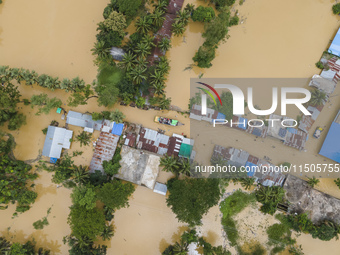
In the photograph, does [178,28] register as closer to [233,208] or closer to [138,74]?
[138,74]

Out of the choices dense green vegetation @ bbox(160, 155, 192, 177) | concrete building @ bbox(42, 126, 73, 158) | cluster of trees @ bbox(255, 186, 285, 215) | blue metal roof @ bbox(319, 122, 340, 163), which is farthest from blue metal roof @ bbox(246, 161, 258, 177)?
concrete building @ bbox(42, 126, 73, 158)

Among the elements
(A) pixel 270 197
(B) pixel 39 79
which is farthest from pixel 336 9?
(B) pixel 39 79

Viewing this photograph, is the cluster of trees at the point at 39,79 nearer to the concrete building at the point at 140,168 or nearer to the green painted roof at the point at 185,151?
the concrete building at the point at 140,168

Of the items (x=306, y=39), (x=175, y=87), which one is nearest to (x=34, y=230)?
(x=175, y=87)

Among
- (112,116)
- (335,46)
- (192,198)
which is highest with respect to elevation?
(335,46)

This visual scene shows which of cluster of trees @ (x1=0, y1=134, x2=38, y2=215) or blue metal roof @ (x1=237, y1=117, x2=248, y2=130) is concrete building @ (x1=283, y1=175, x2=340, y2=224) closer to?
blue metal roof @ (x1=237, y1=117, x2=248, y2=130)

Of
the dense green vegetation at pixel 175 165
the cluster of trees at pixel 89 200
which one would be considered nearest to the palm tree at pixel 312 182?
the dense green vegetation at pixel 175 165
